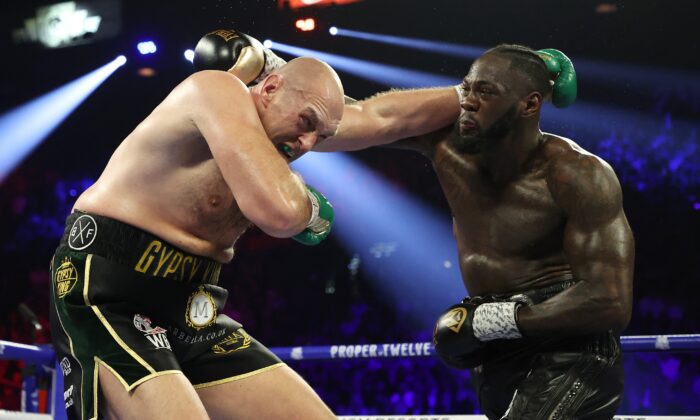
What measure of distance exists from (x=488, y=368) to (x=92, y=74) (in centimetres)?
575

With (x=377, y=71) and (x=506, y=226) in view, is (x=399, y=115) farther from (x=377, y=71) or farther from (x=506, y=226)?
(x=377, y=71)

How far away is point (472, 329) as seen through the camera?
A: 1800 millimetres

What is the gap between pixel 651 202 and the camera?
5.33 metres

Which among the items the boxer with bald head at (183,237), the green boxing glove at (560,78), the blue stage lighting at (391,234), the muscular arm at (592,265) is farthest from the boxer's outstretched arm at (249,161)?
the blue stage lighting at (391,234)

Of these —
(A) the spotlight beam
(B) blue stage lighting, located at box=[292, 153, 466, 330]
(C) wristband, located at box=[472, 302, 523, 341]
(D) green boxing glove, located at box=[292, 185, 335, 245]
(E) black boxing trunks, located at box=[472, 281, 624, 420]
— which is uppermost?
(A) the spotlight beam

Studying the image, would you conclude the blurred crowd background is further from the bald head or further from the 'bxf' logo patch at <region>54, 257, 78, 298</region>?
the 'bxf' logo patch at <region>54, 257, 78, 298</region>

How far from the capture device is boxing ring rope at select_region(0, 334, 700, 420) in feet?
7.93

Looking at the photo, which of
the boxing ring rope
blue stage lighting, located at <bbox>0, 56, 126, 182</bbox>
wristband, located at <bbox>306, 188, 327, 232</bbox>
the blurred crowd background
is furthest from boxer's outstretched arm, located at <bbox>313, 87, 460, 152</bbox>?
blue stage lighting, located at <bbox>0, 56, 126, 182</bbox>

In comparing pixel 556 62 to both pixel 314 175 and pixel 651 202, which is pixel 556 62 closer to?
pixel 651 202

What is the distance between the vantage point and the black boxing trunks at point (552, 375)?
5.75 ft

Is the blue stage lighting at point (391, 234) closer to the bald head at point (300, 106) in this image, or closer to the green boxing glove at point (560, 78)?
the green boxing glove at point (560, 78)

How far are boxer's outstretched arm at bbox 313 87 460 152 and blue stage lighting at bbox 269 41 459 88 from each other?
13.0ft

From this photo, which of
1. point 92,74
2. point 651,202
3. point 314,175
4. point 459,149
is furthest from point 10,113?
point 459,149

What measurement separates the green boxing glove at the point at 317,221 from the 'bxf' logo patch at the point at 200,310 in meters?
0.25
